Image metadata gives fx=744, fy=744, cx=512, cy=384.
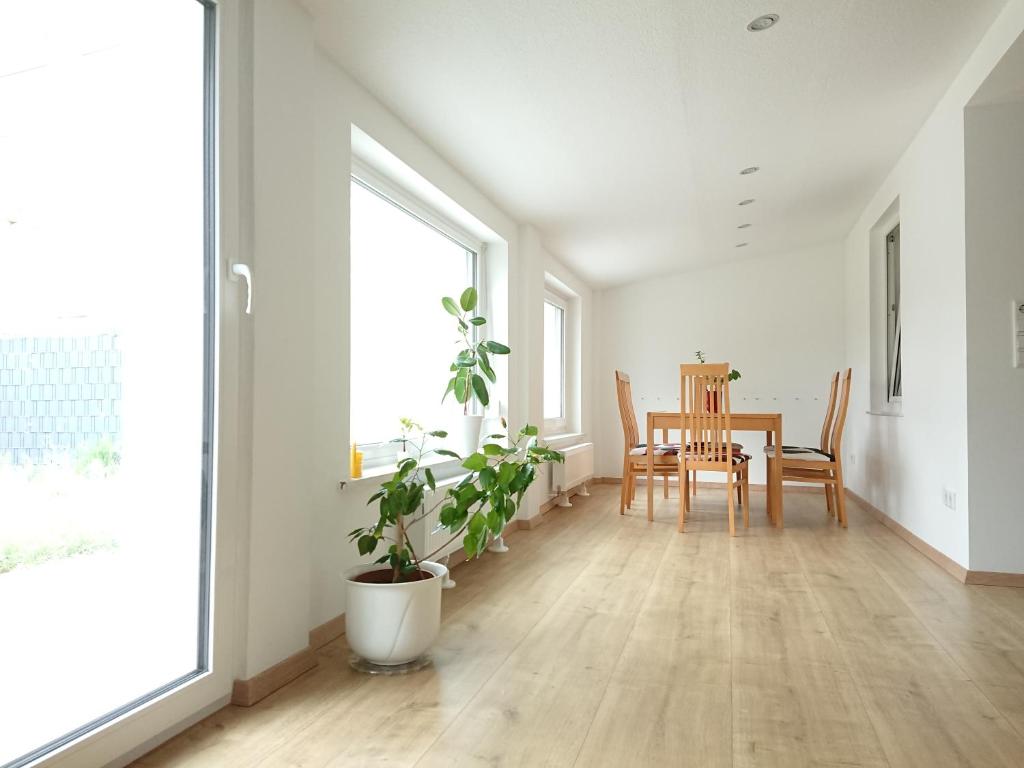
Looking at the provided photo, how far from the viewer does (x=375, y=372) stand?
3471mm

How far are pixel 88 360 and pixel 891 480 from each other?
487cm

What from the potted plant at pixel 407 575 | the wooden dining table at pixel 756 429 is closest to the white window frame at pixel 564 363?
the wooden dining table at pixel 756 429

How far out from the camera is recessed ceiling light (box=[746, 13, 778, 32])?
273 centimetres

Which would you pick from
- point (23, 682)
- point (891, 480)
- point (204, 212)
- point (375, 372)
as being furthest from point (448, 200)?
point (891, 480)

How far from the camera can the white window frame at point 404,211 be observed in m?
3.27

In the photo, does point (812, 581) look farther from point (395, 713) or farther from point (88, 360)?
point (88, 360)

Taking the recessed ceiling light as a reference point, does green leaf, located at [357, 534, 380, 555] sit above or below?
below

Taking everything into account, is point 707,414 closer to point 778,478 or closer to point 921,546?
point 778,478

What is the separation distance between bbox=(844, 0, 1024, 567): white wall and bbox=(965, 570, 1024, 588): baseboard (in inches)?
3.9

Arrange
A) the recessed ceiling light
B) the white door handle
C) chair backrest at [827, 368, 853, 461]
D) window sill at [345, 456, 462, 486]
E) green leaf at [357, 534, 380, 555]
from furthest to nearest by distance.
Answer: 1. chair backrest at [827, 368, 853, 461]
2. window sill at [345, 456, 462, 486]
3. the recessed ceiling light
4. green leaf at [357, 534, 380, 555]
5. the white door handle

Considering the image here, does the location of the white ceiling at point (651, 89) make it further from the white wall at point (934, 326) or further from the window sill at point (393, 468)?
the window sill at point (393, 468)

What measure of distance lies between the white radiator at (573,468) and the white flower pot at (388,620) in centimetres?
319

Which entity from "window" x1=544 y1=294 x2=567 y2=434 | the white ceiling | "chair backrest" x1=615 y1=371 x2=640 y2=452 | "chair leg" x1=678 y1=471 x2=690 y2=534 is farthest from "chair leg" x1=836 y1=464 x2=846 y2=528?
"window" x1=544 y1=294 x2=567 y2=434

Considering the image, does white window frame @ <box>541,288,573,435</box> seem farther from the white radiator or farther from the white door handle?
the white door handle
